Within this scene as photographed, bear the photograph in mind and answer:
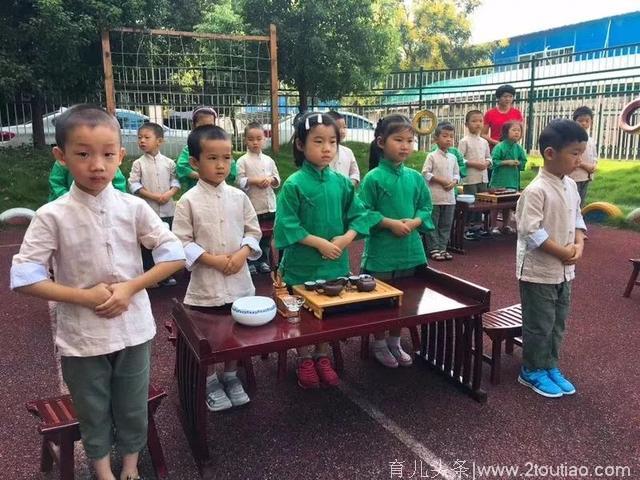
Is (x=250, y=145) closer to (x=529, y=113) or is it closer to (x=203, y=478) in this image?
(x=203, y=478)

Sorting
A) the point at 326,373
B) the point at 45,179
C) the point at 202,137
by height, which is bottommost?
the point at 326,373

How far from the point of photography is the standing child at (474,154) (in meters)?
7.37

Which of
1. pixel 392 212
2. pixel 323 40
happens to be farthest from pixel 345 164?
pixel 323 40

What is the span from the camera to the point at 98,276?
6.95 feet

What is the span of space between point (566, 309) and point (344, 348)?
4.93 feet

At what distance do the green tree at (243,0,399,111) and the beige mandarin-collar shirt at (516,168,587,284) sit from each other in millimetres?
9612

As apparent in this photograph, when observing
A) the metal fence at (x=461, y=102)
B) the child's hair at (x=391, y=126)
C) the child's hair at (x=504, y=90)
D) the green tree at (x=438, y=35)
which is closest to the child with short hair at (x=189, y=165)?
the child's hair at (x=391, y=126)

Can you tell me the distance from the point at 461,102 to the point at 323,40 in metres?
3.73

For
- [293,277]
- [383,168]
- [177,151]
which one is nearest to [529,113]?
[177,151]

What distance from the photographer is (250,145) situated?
5.86m

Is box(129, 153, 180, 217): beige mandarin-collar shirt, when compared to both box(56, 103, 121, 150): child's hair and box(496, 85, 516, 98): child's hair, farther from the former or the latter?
box(496, 85, 516, 98): child's hair

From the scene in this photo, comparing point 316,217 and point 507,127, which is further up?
point 507,127

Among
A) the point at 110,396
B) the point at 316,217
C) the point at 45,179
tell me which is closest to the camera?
the point at 110,396

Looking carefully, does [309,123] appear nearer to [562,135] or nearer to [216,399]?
[562,135]
